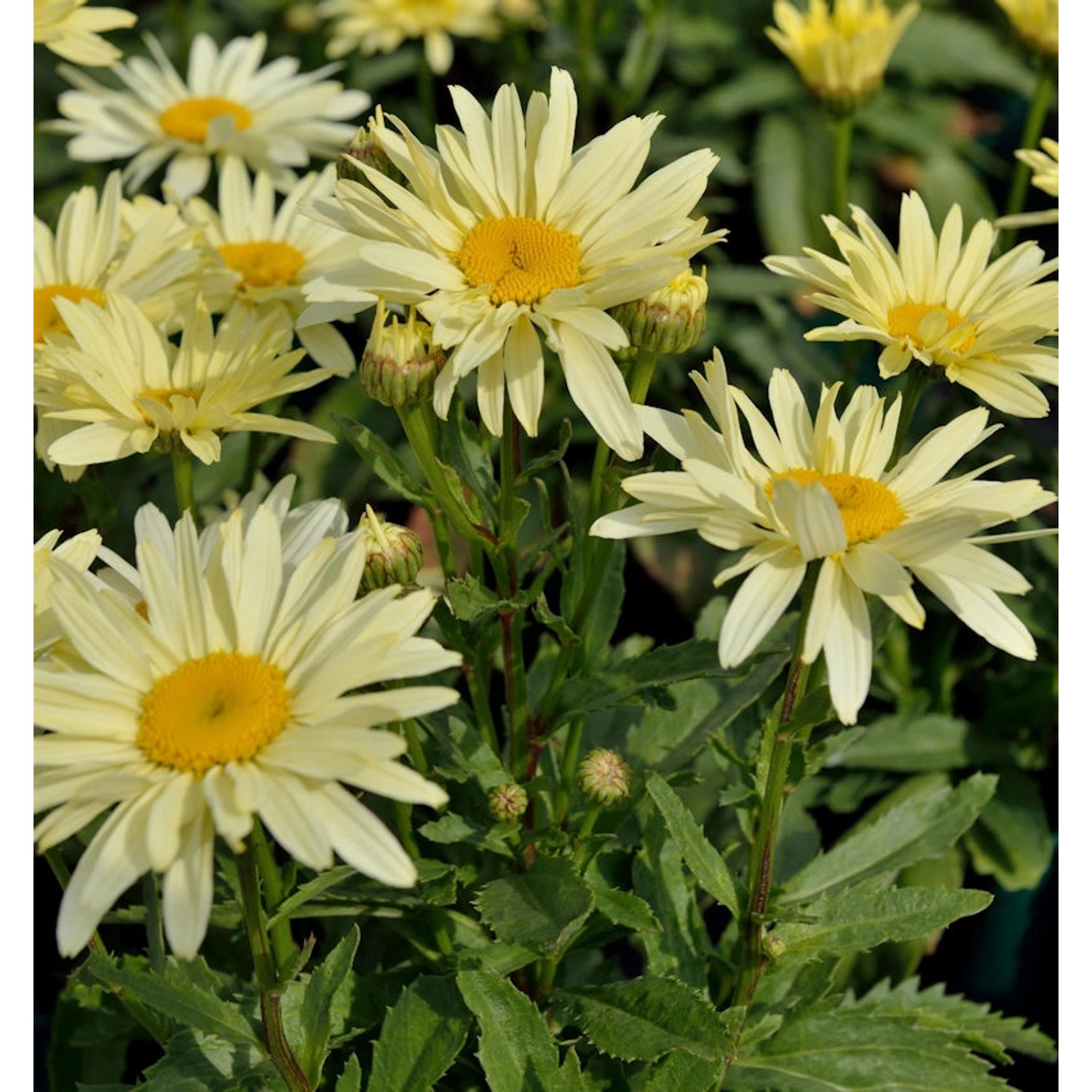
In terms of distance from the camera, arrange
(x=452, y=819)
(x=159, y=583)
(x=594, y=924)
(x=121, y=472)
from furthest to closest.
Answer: (x=121, y=472)
(x=594, y=924)
(x=452, y=819)
(x=159, y=583)

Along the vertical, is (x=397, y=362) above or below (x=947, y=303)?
below

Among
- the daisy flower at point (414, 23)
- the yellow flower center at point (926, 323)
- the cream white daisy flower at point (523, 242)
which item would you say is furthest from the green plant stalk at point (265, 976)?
the daisy flower at point (414, 23)

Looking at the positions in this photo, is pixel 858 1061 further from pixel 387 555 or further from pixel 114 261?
pixel 114 261

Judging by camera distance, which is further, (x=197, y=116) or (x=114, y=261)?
(x=197, y=116)

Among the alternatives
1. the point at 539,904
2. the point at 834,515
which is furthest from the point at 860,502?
the point at 539,904

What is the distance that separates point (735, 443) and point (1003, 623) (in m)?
0.25

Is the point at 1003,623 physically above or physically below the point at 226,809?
above

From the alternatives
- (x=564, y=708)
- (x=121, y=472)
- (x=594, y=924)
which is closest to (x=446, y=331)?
(x=564, y=708)

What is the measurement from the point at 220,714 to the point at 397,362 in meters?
0.32

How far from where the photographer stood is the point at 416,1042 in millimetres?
1256

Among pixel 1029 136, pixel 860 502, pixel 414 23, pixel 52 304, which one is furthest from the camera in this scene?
pixel 414 23

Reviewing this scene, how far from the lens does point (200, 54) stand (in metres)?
2.19

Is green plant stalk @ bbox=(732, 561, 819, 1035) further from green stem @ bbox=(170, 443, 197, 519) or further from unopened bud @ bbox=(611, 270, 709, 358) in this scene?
green stem @ bbox=(170, 443, 197, 519)

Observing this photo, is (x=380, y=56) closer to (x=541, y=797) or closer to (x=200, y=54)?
(x=200, y=54)
